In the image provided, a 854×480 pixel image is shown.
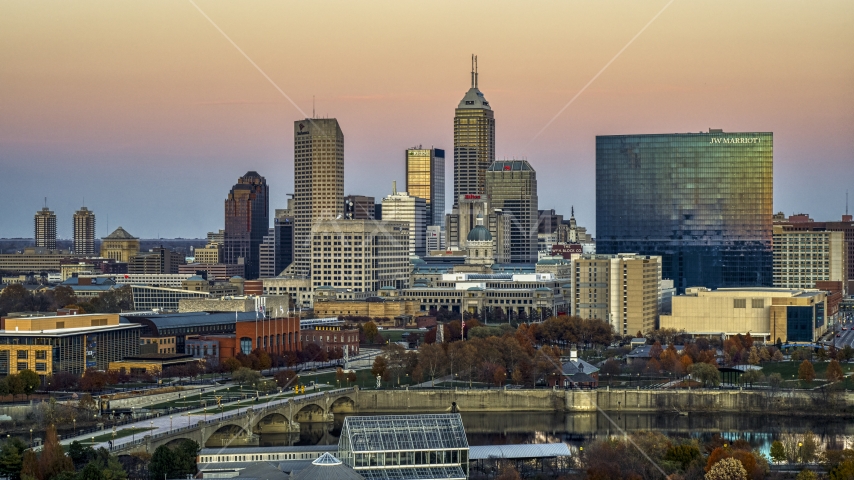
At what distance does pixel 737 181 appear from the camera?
18200 centimetres

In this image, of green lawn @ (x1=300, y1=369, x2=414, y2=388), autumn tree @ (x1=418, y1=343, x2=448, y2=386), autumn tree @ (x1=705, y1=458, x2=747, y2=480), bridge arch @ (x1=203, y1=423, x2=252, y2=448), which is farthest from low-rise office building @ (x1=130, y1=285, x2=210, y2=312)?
autumn tree @ (x1=705, y1=458, x2=747, y2=480)

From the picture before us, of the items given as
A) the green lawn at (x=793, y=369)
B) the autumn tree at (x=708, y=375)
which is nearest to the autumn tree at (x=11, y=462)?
the autumn tree at (x=708, y=375)

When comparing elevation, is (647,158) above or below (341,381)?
above

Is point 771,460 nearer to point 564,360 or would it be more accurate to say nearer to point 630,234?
point 564,360

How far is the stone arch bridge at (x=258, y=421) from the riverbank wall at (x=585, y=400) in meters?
3.07

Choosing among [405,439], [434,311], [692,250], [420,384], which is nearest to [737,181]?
[692,250]

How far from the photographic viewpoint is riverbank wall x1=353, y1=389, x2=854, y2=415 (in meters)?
108

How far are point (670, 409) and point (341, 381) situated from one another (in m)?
25.0

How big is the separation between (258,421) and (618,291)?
67.2m

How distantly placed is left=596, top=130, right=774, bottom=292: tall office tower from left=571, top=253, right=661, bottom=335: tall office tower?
24801 millimetres

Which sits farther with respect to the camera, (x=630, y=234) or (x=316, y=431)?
(x=630, y=234)

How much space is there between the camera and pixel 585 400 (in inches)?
4365

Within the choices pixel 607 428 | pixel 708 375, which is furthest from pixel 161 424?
pixel 708 375

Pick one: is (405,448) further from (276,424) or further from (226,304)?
(226,304)
